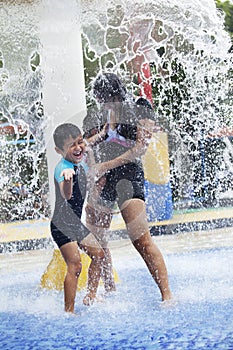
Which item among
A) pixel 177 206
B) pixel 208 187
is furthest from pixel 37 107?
pixel 208 187

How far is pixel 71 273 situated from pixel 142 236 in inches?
16.4

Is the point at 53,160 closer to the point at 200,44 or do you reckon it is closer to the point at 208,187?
the point at 200,44

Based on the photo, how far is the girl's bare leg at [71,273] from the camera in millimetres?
3271

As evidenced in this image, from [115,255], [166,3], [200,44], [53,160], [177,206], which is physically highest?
[166,3]

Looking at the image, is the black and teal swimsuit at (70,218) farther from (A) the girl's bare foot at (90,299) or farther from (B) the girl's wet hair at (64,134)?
(A) the girl's bare foot at (90,299)

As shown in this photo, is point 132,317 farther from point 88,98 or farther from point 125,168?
point 88,98

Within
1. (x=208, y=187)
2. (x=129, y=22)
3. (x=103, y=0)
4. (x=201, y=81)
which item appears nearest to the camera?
(x=103, y=0)

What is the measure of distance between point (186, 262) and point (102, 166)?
165cm

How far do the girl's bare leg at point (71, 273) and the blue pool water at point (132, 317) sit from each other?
0.08 meters

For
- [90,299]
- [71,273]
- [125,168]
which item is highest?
[125,168]

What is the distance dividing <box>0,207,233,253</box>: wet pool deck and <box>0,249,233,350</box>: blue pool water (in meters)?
1.69

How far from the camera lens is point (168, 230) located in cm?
680

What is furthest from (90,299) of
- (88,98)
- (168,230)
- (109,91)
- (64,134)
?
(168,230)

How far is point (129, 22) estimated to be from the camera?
4.58 metres
